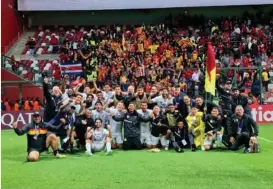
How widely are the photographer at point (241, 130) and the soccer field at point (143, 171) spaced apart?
1.40 feet

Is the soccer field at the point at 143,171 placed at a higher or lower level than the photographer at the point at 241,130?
lower

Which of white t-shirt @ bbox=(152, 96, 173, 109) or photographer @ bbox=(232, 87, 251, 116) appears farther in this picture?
white t-shirt @ bbox=(152, 96, 173, 109)

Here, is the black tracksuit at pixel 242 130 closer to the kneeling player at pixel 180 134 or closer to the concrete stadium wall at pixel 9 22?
the kneeling player at pixel 180 134

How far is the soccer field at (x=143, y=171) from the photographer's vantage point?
28.2 feet

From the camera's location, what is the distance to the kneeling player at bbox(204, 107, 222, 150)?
13461 mm

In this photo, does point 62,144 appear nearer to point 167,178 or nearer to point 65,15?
point 167,178

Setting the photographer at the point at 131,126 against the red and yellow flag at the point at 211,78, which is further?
the photographer at the point at 131,126

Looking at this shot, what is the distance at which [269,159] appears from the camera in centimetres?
1148

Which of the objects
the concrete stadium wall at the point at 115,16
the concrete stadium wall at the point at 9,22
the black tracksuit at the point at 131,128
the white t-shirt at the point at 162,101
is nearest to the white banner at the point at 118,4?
the concrete stadium wall at the point at 9,22

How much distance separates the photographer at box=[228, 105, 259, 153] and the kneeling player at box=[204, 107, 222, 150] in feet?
1.19

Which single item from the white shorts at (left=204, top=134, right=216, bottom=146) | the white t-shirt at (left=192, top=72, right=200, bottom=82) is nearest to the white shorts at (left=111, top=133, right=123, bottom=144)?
the white shorts at (left=204, top=134, right=216, bottom=146)

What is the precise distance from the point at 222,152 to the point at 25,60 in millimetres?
20326

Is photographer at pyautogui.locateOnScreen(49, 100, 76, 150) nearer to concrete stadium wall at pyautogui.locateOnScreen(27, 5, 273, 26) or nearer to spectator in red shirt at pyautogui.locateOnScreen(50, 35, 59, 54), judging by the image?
spectator in red shirt at pyautogui.locateOnScreen(50, 35, 59, 54)

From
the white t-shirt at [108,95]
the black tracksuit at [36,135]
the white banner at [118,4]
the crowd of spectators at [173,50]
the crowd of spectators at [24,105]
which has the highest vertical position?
the white banner at [118,4]
